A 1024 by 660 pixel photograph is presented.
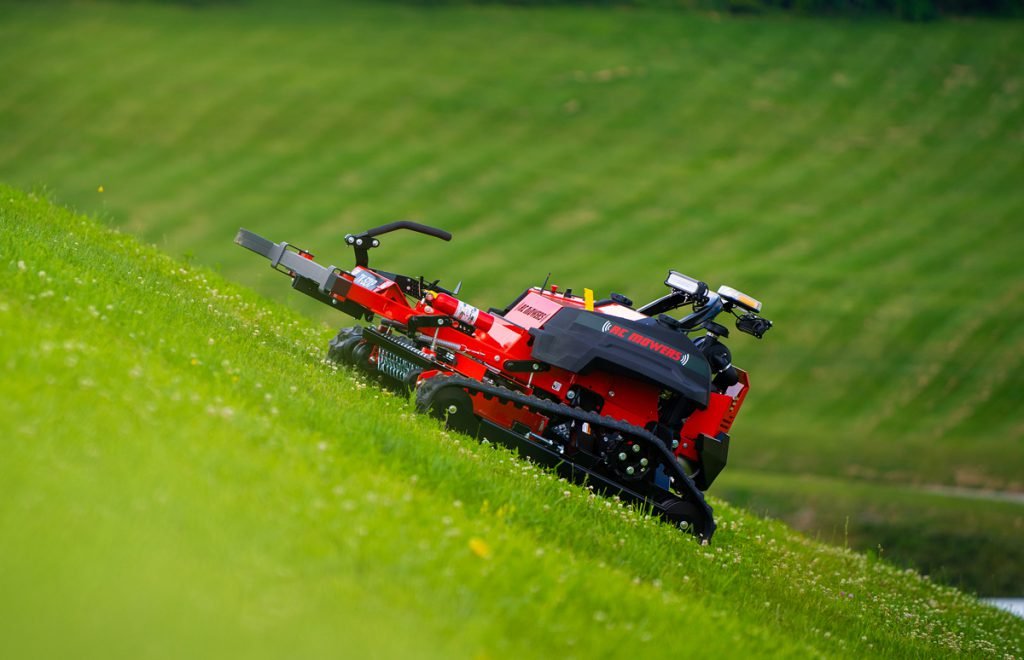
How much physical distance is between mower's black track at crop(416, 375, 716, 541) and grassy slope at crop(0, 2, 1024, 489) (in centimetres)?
1466

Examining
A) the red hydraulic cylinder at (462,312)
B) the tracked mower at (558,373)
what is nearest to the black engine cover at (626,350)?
the tracked mower at (558,373)

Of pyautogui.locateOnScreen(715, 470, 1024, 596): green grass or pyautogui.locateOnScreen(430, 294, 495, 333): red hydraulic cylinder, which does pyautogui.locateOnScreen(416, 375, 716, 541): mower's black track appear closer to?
pyautogui.locateOnScreen(430, 294, 495, 333): red hydraulic cylinder

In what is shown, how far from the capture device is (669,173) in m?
42.2

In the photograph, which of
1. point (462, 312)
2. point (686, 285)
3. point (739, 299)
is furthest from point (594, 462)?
point (739, 299)

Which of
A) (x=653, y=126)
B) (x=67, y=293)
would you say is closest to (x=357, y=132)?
(x=653, y=126)

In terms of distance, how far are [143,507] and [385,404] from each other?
13.5ft

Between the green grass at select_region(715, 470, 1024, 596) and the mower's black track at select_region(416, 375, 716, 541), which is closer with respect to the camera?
the mower's black track at select_region(416, 375, 716, 541)

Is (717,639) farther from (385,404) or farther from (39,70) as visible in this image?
(39,70)

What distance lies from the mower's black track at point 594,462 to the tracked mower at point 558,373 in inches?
0.5

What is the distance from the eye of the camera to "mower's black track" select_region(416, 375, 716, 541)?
1009 centimetres

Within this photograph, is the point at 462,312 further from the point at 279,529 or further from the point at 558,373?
the point at 279,529

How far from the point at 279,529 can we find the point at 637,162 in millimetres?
37911

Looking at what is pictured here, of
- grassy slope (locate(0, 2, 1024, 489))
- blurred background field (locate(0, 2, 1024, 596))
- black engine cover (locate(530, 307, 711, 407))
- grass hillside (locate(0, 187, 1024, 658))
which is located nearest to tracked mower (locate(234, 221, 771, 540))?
black engine cover (locate(530, 307, 711, 407))

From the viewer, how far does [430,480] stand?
7945 mm
